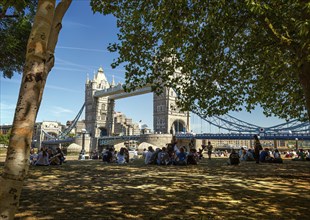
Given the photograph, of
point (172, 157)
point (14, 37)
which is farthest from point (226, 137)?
point (14, 37)

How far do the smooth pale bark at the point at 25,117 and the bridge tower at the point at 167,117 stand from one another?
85711mm

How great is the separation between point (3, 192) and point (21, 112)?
827mm

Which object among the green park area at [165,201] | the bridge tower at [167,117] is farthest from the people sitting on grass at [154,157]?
the bridge tower at [167,117]

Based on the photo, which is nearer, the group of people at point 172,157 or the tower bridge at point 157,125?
the group of people at point 172,157

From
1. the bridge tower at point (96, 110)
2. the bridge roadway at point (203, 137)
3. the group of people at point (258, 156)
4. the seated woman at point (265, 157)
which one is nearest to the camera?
the group of people at point (258, 156)

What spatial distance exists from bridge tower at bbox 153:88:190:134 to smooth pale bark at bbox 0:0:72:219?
8571 cm

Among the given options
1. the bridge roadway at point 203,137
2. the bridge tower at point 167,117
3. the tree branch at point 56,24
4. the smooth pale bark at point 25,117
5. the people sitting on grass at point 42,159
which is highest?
the bridge tower at point 167,117

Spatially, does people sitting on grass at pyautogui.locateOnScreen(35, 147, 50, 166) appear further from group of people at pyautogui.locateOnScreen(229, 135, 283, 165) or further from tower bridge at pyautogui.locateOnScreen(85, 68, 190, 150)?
tower bridge at pyautogui.locateOnScreen(85, 68, 190, 150)

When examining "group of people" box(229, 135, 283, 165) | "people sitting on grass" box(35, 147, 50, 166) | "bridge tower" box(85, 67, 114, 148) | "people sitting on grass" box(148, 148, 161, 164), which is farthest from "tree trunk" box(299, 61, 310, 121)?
"bridge tower" box(85, 67, 114, 148)

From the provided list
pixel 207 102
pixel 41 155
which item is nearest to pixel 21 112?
pixel 207 102

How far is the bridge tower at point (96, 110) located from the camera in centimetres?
10729

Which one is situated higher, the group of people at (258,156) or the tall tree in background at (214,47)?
the tall tree in background at (214,47)

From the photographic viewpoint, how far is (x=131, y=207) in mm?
5000

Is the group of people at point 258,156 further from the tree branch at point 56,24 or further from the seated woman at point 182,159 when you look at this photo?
the tree branch at point 56,24
